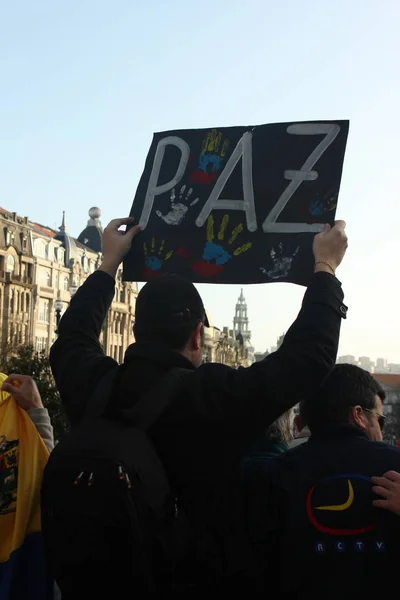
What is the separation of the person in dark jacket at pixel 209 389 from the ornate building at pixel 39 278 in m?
43.5

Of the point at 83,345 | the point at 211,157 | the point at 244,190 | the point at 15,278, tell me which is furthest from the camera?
the point at 15,278

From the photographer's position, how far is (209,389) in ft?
8.55

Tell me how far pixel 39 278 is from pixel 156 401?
62619 millimetres

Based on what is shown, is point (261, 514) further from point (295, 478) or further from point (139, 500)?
point (139, 500)

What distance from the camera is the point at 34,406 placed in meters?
3.79

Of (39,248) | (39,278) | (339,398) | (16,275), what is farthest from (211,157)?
(39,248)

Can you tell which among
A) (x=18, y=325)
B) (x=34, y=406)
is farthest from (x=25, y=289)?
(x=34, y=406)

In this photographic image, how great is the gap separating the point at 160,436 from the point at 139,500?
0.26 m

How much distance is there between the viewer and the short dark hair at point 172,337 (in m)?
2.82

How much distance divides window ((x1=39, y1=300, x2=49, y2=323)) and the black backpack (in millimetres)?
62917

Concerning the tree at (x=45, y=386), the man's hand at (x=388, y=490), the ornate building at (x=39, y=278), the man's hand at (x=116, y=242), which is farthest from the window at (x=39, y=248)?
the man's hand at (x=388, y=490)

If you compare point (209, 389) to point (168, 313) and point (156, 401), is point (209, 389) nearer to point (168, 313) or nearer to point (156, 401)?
point (156, 401)

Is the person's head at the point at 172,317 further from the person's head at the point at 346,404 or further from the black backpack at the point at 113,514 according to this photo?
the person's head at the point at 346,404

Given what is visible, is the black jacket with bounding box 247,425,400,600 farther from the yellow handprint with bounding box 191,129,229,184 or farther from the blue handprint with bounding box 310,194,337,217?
the yellow handprint with bounding box 191,129,229,184
